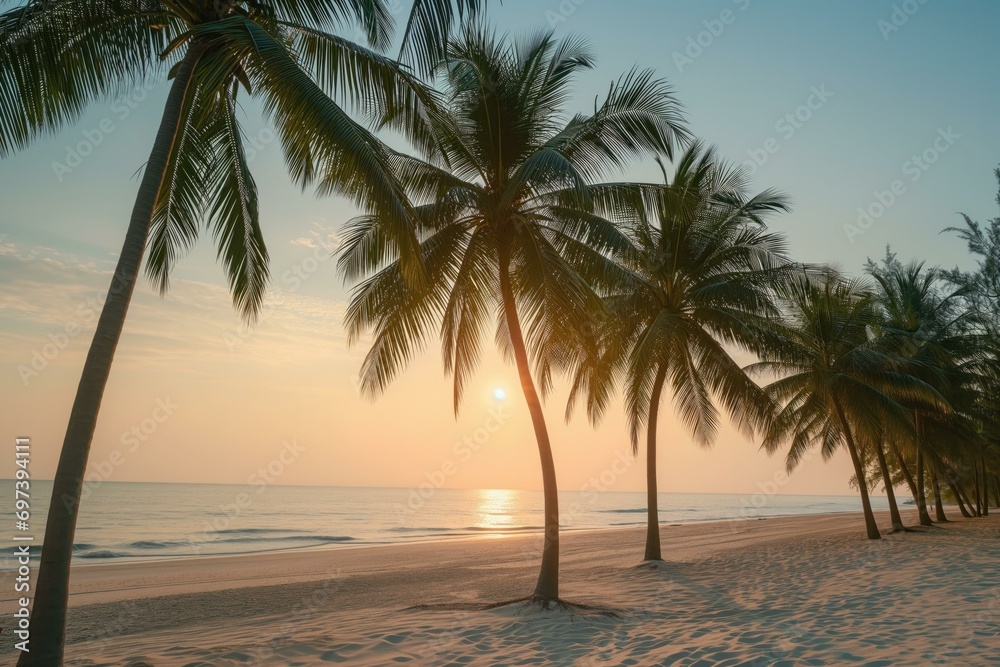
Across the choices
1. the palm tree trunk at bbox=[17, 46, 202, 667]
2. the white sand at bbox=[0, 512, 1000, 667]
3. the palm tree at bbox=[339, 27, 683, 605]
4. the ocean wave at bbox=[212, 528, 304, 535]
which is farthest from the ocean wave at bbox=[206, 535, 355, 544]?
the palm tree trunk at bbox=[17, 46, 202, 667]

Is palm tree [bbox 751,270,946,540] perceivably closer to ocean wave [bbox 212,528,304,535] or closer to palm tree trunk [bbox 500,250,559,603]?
palm tree trunk [bbox 500,250,559,603]

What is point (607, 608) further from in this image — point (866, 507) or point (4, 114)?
point (866, 507)

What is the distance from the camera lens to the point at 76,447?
462cm

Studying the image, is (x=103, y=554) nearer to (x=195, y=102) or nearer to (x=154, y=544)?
(x=154, y=544)

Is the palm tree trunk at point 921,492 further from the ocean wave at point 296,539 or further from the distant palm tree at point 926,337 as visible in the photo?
the ocean wave at point 296,539

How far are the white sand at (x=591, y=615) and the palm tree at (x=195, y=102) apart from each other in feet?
8.97

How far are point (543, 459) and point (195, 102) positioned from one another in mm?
6025

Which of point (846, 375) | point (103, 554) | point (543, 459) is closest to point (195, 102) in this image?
point (543, 459)

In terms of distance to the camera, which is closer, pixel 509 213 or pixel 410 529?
pixel 509 213

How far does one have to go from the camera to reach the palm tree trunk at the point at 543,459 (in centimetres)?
843

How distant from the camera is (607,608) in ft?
26.8

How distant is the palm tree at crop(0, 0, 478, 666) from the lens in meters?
4.72

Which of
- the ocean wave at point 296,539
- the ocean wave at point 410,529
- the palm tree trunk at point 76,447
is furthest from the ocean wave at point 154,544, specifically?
the palm tree trunk at point 76,447

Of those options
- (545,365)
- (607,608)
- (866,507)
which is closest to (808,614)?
(607,608)
